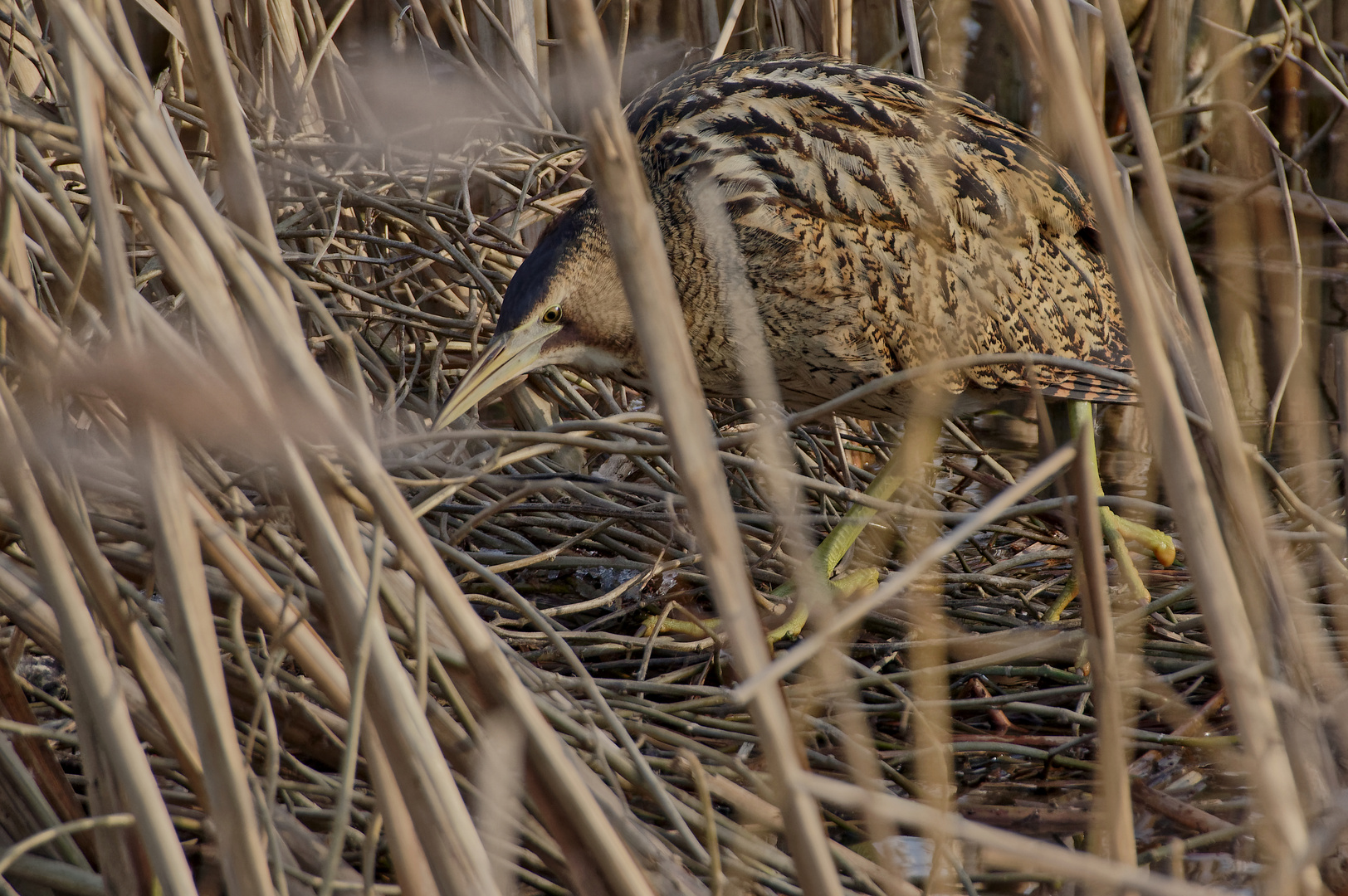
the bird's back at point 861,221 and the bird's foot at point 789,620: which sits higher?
the bird's back at point 861,221

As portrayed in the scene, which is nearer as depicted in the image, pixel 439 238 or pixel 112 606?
pixel 112 606

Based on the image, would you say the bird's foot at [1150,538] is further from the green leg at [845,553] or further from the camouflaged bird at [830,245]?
the green leg at [845,553]

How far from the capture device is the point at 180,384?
0.93 m

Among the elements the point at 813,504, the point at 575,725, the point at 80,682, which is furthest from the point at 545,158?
the point at 80,682

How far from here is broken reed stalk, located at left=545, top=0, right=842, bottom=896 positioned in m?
0.82

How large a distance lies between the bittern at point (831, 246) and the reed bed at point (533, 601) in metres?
0.18

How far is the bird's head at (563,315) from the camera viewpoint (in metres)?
2.44

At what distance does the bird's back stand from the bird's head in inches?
6.1

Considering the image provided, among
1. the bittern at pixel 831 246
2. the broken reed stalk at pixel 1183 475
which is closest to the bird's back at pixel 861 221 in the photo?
the bittern at pixel 831 246

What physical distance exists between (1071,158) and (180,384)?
2588 mm

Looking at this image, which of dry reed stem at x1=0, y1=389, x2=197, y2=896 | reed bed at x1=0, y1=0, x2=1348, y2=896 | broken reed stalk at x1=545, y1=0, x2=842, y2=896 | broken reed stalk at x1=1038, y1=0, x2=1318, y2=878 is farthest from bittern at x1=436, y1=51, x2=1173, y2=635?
broken reed stalk at x1=545, y1=0, x2=842, y2=896

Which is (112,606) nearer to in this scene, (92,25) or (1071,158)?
(92,25)

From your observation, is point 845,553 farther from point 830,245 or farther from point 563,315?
point 563,315

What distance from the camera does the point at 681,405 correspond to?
2.76ft
